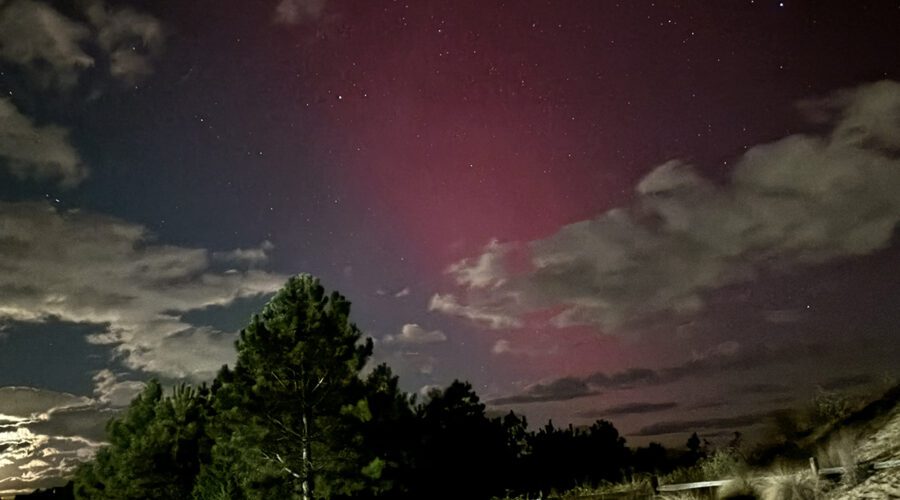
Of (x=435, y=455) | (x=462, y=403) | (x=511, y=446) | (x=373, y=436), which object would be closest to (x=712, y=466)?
(x=373, y=436)

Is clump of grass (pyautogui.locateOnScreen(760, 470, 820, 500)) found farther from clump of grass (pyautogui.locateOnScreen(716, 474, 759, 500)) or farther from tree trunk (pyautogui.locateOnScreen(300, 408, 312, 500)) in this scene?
tree trunk (pyautogui.locateOnScreen(300, 408, 312, 500))

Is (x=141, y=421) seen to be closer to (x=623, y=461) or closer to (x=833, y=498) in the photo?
(x=623, y=461)

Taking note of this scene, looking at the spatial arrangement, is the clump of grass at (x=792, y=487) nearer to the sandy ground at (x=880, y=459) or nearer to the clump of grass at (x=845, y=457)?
the sandy ground at (x=880, y=459)

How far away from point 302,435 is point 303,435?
3.3 inches

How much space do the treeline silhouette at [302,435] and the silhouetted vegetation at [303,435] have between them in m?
0.05

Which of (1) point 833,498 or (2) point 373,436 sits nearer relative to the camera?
(1) point 833,498

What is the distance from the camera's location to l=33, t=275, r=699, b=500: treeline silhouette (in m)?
24.9

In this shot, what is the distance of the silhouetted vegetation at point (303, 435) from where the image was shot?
24922mm

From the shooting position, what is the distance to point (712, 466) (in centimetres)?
1409

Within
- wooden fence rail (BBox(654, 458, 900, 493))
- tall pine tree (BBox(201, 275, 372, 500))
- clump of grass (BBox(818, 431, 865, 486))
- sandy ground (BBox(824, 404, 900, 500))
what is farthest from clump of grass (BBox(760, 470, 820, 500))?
tall pine tree (BBox(201, 275, 372, 500))

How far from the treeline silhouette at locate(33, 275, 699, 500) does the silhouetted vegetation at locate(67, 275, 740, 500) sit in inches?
2.1

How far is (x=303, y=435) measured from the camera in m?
25.3

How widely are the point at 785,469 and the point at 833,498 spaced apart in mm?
1662

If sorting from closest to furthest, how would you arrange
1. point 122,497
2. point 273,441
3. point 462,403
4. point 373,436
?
point 273,441 → point 373,436 → point 122,497 → point 462,403
